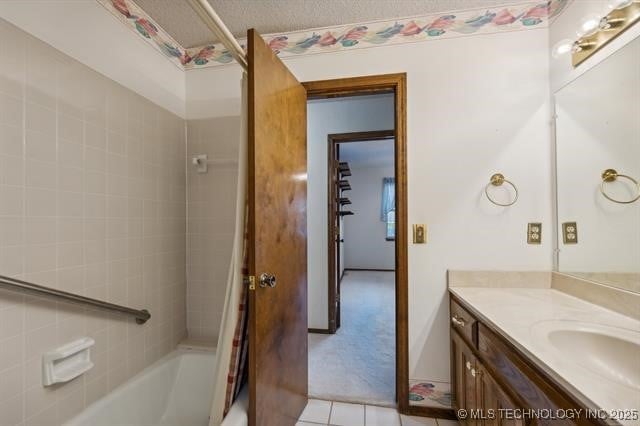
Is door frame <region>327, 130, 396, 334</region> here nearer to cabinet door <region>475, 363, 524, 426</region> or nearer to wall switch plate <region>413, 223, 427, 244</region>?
wall switch plate <region>413, 223, 427, 244</region>

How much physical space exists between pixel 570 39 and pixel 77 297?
2.66 meters

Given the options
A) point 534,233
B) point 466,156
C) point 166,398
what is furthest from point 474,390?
point 166,398

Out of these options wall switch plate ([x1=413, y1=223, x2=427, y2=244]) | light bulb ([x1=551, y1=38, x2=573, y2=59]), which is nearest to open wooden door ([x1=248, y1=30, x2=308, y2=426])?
wall switch plate ([x1=413, y1=223, x2=427, y2=244])

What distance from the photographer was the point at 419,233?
1727 mm

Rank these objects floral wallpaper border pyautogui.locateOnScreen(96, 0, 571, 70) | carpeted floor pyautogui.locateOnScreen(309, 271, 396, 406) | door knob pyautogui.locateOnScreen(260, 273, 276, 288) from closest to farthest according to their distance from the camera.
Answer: door knob pyautogui.locateOnScreen(260, 273, 276, 288), floral wallpaper border pyautogui.locateOnScreen(96, 0, 571, 70), carpeted floor pyautogui.locateOnScreen(309, 271, 396, 406)

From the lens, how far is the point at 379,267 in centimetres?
650

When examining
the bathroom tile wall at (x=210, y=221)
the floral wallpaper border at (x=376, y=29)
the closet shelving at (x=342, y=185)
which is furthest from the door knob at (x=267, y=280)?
the closet shelving at (x=342, y=185)

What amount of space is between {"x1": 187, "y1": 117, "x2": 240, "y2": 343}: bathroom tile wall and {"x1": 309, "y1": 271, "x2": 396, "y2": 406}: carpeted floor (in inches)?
35.0

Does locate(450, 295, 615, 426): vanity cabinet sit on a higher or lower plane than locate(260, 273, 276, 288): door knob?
lower

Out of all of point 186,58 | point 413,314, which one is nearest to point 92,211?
point 186,58

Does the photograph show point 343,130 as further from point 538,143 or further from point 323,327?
point 323,327

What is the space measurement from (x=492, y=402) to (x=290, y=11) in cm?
215

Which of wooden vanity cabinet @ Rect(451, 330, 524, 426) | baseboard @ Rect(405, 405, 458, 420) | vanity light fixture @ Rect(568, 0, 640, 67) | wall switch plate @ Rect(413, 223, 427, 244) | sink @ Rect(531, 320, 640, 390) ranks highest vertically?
vanity light fixture @ Rect(568, 0, 640, 67)

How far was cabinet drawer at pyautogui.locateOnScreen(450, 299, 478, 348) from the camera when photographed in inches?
50.7
